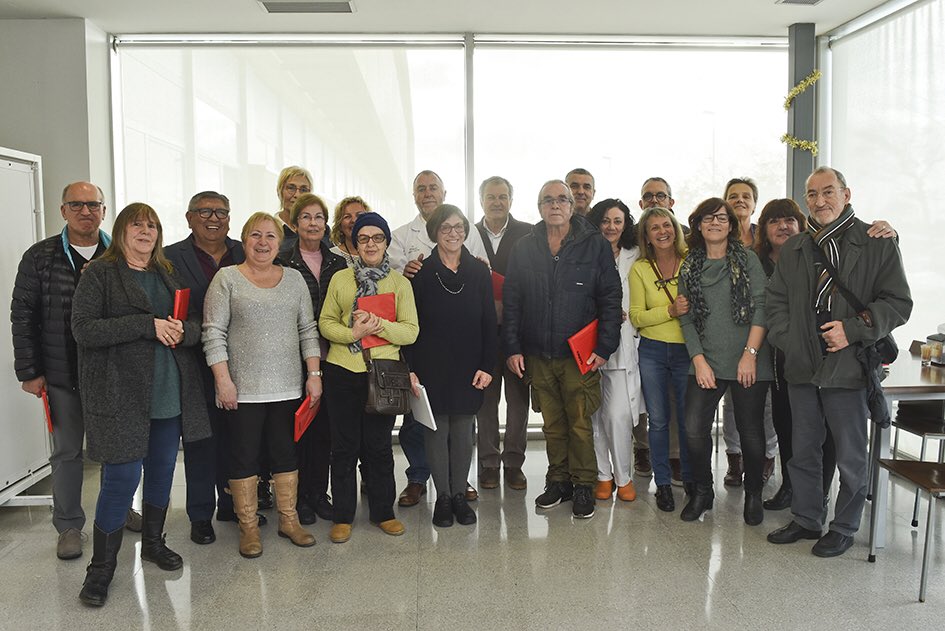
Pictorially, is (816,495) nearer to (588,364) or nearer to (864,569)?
(864,569)

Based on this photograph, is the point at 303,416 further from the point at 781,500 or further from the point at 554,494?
the point at 781,500

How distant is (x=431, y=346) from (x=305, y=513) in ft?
3.55

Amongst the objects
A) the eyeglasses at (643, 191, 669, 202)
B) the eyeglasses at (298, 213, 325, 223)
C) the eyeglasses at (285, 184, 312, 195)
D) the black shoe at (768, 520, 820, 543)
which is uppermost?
the eyeglasses at (285, 184, 312, 195)

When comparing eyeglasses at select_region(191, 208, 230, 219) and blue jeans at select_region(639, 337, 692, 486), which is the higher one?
eyeglasses at select_region(191, 208, 230, 219)

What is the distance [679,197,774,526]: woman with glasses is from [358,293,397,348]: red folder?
4.66 ft

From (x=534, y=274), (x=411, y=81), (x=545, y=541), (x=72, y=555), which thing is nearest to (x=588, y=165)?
(x=411, y=81)

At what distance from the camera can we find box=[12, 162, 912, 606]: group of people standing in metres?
3.09

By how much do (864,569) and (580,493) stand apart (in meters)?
1.32

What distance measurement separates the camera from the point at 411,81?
557cm

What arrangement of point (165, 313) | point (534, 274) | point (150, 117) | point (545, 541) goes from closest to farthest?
point (165, 313)
point (545, 541)
point (534, 274)
point (150, 117)

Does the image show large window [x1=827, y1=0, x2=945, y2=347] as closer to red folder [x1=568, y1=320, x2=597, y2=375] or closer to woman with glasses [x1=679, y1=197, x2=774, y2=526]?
woman with glasses [x1=679, y1=197, x2=774, y2=526]

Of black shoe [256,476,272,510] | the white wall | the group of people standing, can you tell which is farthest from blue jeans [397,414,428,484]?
the white wall

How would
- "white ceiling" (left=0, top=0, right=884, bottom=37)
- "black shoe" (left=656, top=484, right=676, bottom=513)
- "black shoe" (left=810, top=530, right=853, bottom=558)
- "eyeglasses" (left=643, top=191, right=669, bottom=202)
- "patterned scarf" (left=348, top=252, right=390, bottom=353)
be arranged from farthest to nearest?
"white ceiling" (left=0, top=0, right=884, bottom=37) < "eyeglasses" (left=643, top=191, right=669, bottom=202) < "black shoe" (left=656, top=484, right=676, bottom=513) < "patterned scarf" (left=348, top=252, right=390, bottom=353) < "black shoe" (left=810, top=530, right=853, bottom=558)

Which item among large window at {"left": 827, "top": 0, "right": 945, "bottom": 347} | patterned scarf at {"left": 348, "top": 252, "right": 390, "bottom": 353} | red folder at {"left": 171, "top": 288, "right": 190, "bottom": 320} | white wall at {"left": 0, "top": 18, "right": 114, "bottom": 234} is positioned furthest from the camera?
white wall at {"left": 0, "top": 18, "right": 114, "bottom": 234}
